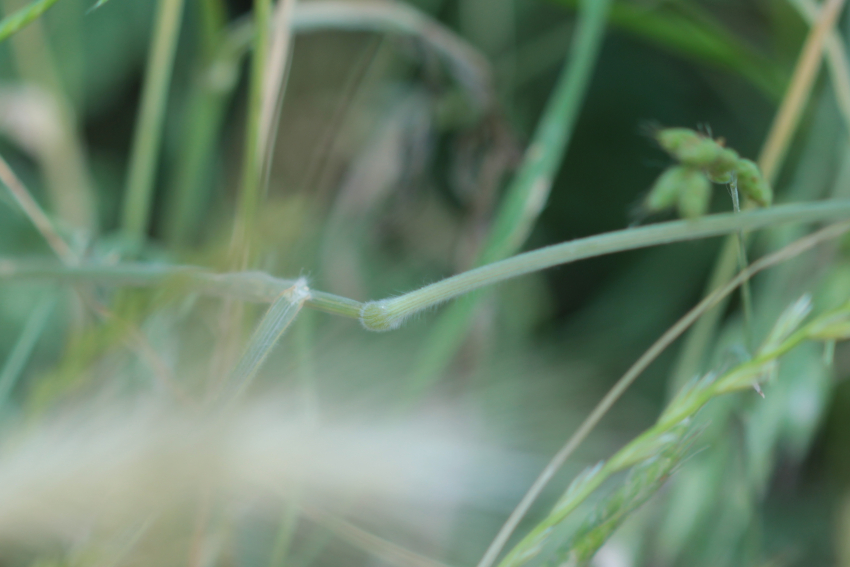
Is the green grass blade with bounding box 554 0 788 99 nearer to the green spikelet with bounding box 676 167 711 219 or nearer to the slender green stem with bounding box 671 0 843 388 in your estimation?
the slender green stem with bounding box 671 0 843 388

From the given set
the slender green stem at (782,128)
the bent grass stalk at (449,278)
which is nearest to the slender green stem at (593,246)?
the bent grass stalk at (449,278)

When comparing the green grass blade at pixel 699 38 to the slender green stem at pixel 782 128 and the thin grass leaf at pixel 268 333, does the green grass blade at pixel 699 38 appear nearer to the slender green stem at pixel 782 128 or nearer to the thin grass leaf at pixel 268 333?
the slender green stem at pixel 782 128

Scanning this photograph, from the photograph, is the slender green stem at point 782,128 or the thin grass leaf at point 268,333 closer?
the thin grass leaf at point 268,333

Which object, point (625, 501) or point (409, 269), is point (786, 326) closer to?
point (625, 501)

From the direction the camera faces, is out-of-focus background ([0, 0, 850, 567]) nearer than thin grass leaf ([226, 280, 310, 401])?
No

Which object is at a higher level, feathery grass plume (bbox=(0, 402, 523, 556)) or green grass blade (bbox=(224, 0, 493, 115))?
green grass blade (bbox=(224, 0, 493, 115))

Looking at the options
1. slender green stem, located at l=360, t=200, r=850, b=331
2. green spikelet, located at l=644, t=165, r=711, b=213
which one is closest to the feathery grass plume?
slender green stem, located at l=360, t=200, r=850, b=331

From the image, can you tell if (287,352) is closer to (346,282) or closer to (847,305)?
(346,282)
